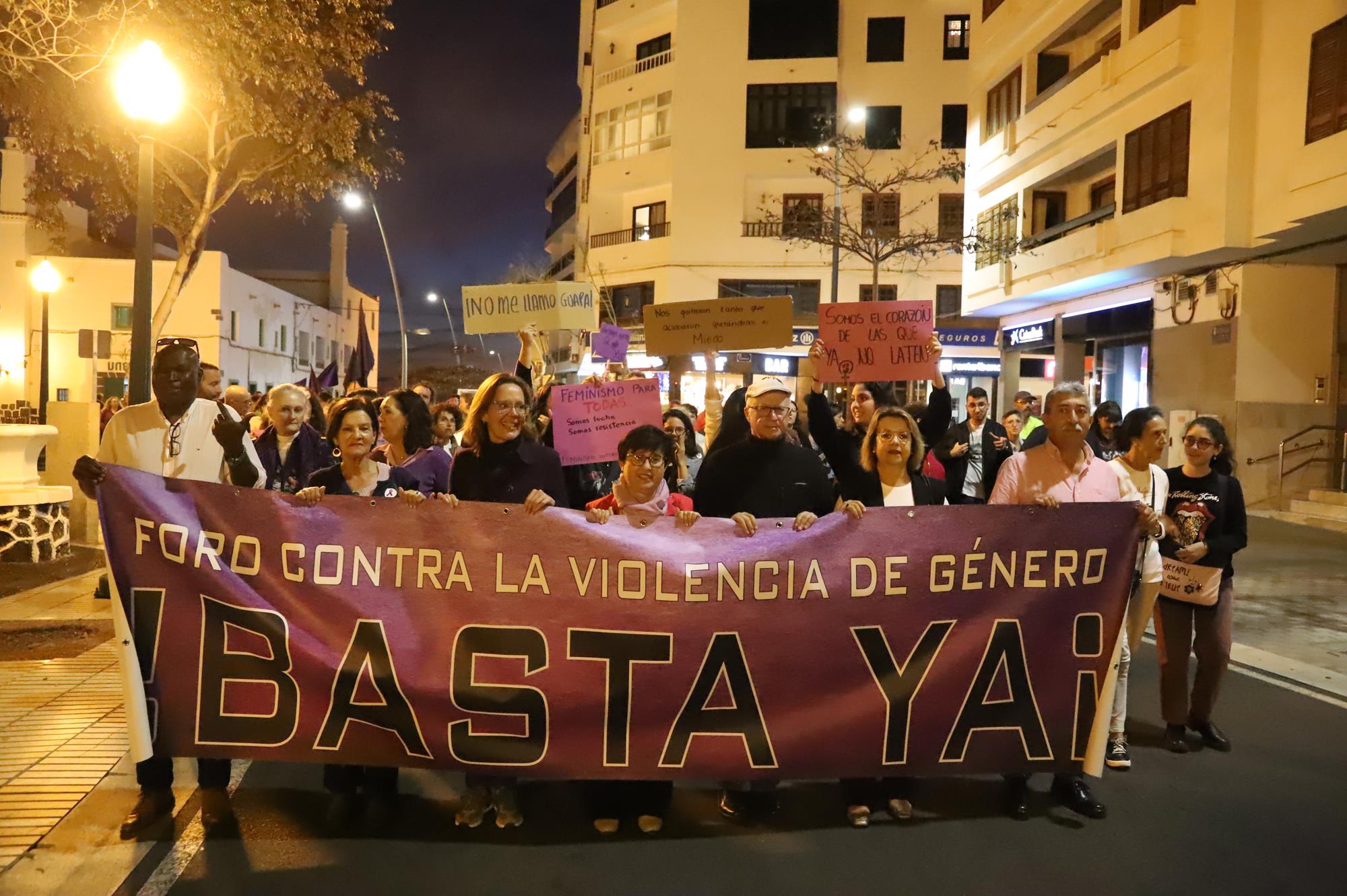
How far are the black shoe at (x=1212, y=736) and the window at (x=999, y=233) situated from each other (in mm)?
18797

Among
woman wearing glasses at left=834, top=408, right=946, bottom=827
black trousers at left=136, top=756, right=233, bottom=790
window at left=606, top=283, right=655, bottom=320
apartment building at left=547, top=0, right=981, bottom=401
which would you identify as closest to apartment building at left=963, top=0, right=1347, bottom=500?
apartment building at left=547, top=0, right=981, bottom=401

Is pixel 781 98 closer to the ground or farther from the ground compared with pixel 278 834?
farther from the ground

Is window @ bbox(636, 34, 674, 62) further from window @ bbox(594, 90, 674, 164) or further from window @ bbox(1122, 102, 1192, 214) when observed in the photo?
window @ bbox(1122, 102, 1192, 214)

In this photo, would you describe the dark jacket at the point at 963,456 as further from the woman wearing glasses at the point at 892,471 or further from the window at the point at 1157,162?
the window at the point at 1157,162

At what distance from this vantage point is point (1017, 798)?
4.50 metres

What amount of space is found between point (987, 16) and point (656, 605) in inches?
989

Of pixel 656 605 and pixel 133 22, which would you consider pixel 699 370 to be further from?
pixel 656 605

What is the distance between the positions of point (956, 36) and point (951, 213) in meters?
6.27

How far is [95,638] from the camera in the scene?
7199 millimetres

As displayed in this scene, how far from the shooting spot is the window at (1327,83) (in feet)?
45.9

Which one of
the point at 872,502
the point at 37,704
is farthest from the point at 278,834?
the point at 872,502

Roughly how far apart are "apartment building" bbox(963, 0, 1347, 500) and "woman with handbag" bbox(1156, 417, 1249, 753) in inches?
420

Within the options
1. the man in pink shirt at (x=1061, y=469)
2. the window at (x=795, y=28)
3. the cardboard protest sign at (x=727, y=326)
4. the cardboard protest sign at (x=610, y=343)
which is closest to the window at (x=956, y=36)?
the window at (x=795, y=28)

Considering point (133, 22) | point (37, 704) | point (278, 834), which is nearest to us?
point (278, 834)
